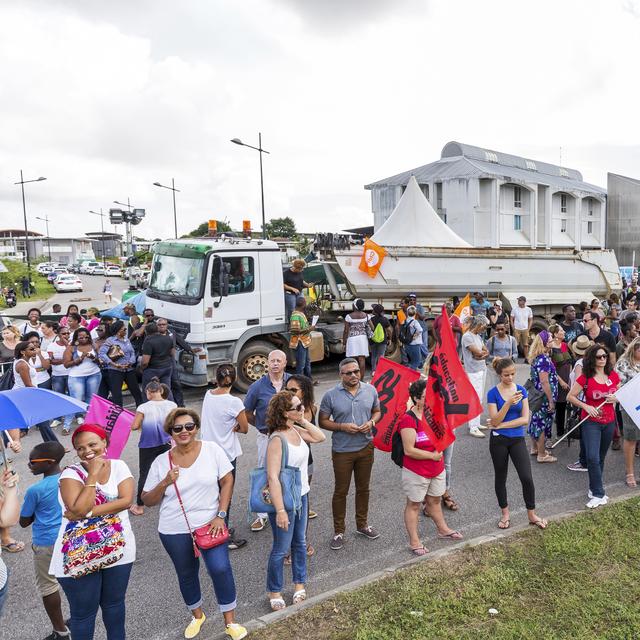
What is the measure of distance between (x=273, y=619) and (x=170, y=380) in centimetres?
530

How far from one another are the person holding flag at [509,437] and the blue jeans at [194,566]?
2.69m

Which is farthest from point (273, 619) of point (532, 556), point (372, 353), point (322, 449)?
point (372, 353)

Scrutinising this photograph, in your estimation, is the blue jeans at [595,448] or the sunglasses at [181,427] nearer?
the sunglasses at [181,427]

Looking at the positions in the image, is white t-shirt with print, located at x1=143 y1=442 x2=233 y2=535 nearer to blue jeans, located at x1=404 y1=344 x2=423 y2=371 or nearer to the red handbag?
the red handbag

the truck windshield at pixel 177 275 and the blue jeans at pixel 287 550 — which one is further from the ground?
the truck windshield at pixel 177 275

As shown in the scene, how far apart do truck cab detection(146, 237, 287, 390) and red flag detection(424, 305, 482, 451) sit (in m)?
5.42

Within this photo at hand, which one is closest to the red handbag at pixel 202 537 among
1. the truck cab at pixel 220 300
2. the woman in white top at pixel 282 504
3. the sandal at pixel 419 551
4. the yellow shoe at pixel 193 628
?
the woman in white top at pixel 282 504

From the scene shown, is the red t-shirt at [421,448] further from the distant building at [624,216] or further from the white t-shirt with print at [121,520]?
the distant building at [624,216]

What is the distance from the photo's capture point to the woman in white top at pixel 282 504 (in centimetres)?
403

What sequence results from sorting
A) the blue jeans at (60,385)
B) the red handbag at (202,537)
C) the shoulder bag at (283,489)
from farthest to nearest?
the blue jeans at (60,385), the shoulder bag at (283,489), the red handbag at (202,537)

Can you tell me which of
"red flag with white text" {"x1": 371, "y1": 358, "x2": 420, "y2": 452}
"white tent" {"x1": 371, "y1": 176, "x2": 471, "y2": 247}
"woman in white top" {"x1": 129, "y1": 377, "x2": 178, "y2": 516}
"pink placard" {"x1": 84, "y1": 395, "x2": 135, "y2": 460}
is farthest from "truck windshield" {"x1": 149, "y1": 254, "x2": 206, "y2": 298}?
"white tent" {"x1": 371, "y1": 176, "x2": 471, "y2": 247}

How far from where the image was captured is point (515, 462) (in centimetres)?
532

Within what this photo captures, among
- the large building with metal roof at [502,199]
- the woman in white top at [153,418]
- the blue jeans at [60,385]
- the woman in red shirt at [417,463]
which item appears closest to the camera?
the woman in red shirt at [417,463]

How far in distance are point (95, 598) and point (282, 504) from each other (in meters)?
1.27
